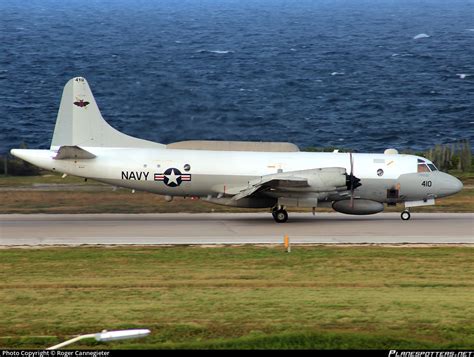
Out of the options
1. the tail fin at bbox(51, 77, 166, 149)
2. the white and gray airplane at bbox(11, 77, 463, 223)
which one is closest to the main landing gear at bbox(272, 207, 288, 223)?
the white and gray airplane at bbox(11, 77, 463, 223)

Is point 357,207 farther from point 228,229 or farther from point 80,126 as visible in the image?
point 80,126

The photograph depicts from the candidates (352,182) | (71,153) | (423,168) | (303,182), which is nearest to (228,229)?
(303,182)

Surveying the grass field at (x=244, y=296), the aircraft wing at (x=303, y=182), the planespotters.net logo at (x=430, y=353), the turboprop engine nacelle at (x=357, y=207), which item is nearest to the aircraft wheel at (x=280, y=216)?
the aircraft wing at (x=303, y=182)

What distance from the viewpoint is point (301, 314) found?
938 inches

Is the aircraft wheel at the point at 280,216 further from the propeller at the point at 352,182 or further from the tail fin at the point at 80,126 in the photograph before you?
the tail fin at the point at 80,126

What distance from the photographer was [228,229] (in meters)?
42.5

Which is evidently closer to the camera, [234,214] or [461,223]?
[461,223]

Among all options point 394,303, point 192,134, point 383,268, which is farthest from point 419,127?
point 394,303

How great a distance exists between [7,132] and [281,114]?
1164 inches

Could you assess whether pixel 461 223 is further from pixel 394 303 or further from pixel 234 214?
pixel 394 303

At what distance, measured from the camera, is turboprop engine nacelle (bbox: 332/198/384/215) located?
1762 inches

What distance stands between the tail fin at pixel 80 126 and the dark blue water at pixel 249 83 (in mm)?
15202

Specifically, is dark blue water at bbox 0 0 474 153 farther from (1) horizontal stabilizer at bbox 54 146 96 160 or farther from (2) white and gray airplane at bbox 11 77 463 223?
(1) horizontal stabilizer at bbox 54 146 96 160

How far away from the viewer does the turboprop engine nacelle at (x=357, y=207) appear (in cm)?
4475
